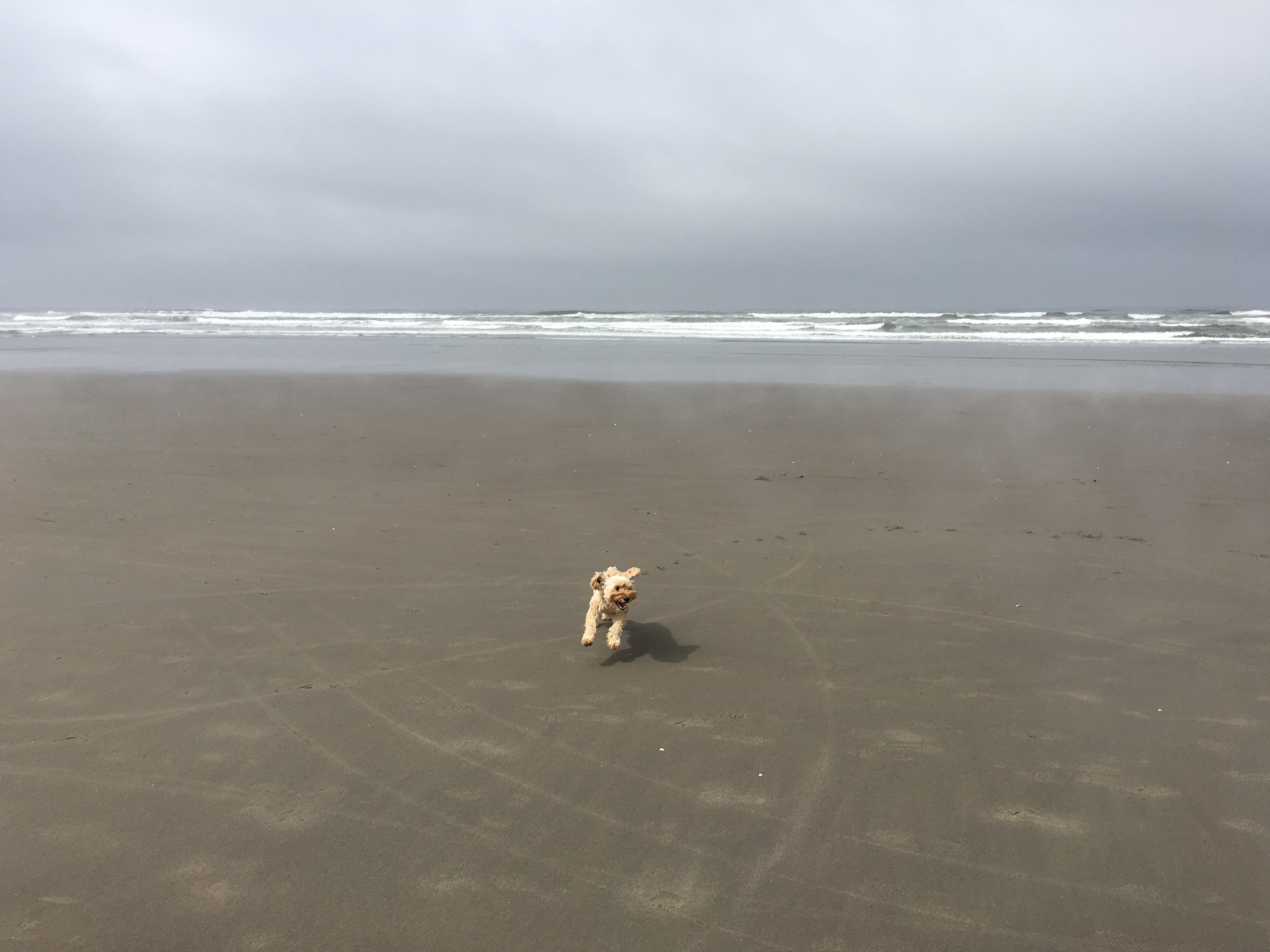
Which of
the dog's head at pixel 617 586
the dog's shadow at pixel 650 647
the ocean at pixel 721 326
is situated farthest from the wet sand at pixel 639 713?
the ocean at pixel 721 326

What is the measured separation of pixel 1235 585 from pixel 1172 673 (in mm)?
2038

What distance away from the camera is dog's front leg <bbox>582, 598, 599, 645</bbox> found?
5062 mm

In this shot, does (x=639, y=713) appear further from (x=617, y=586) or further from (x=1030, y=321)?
(x=1030, y=321)

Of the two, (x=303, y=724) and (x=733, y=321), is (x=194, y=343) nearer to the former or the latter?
(x=733, y=321)

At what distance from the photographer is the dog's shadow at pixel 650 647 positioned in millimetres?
5062

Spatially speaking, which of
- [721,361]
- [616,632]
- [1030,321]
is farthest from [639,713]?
[1030,321]

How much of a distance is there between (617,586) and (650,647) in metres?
0.57

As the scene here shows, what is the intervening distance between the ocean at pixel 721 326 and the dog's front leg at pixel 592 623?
95.0ft

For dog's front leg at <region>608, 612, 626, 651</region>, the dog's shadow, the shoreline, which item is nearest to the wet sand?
the dog's shadow

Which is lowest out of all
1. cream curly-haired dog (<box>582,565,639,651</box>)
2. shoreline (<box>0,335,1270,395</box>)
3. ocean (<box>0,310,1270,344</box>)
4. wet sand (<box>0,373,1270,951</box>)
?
wet sand (<box>0,373,1270,951</box>)

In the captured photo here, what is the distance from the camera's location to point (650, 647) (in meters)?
5.23

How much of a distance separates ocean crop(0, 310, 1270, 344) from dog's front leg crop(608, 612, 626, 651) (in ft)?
95.1

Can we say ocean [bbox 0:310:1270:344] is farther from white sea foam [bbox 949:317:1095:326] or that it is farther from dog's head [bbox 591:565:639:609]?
dog's head [bbox 591:565:639:609]

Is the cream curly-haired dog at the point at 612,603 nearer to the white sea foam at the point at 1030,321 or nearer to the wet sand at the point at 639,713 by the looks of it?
the wet sand at the point at 639,713
